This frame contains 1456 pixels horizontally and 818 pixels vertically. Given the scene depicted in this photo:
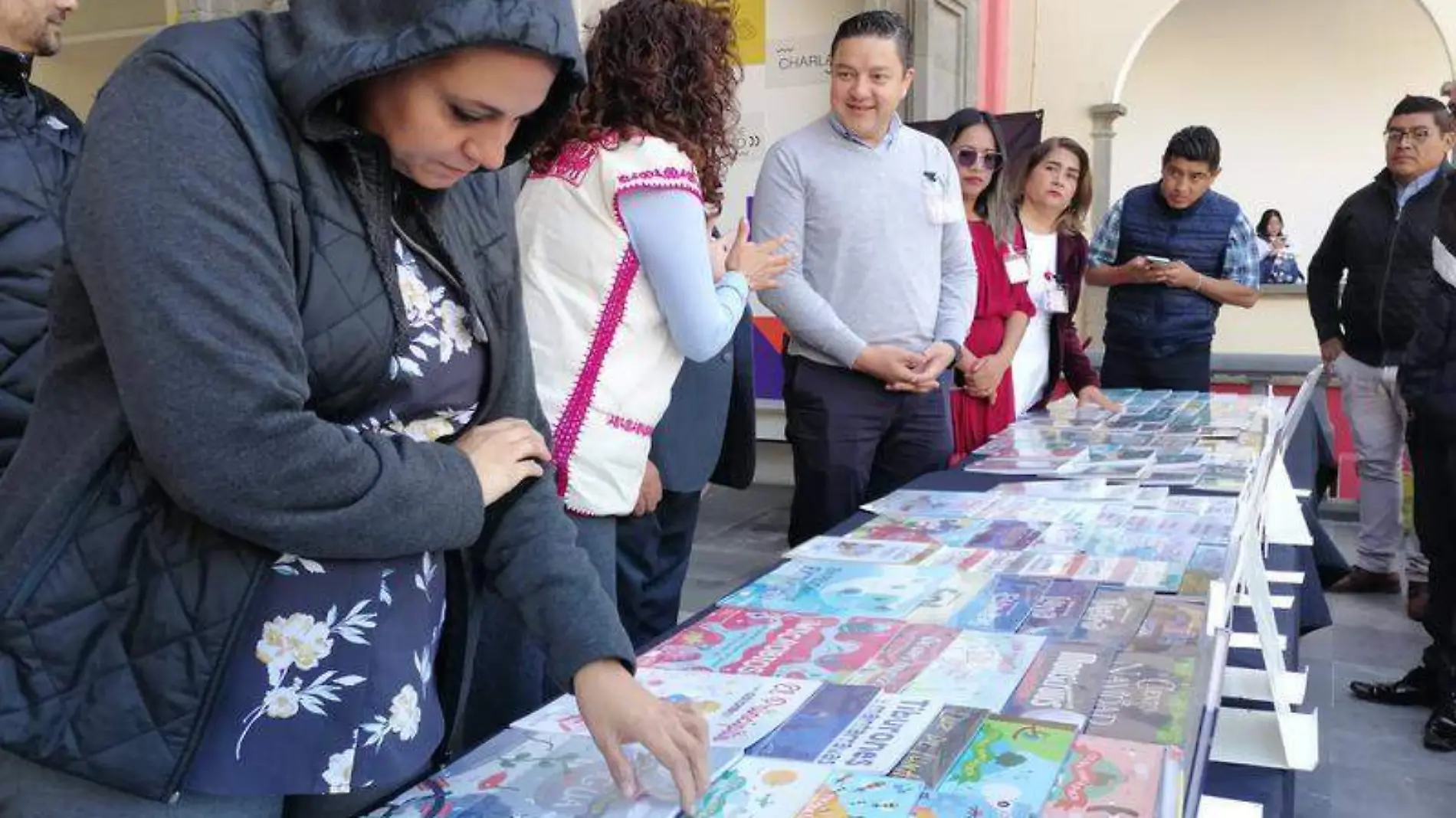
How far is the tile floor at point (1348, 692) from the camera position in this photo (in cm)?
259

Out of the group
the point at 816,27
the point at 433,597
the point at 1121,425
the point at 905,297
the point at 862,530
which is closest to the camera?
the point at 433,597

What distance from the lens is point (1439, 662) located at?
3033 mm

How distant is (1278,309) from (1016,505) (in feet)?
26.2

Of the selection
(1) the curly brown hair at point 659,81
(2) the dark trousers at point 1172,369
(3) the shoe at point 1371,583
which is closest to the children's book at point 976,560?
(1) the curly brown hair at point 659,81

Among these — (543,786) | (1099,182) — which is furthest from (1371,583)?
(1099,182)

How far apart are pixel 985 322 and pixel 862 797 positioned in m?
2.35

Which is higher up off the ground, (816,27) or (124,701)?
(816,27)

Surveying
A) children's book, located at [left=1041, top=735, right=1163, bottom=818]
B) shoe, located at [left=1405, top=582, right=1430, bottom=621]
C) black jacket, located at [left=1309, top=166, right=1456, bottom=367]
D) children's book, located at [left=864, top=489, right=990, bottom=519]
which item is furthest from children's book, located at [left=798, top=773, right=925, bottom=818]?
→ shoe, located at [left=1405, top=582, right=1430, bottom=621]

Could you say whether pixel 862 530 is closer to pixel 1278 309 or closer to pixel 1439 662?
pixel 1439 662

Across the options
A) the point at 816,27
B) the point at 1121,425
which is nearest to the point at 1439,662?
the point at 1121,425

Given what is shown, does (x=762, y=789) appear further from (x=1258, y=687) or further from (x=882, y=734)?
(x=1258, y=687)

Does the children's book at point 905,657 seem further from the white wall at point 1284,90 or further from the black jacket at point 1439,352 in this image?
the white wall at point 1284,90

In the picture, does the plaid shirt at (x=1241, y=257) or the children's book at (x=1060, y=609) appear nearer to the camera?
the children's book at (x=1060, y=609)

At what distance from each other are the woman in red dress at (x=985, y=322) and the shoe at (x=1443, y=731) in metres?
1.26
